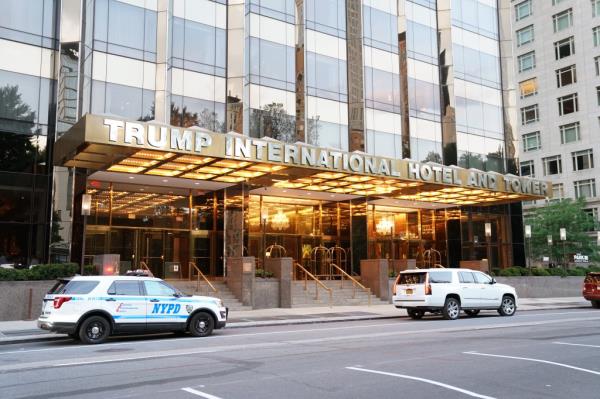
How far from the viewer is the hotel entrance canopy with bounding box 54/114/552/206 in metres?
20.4

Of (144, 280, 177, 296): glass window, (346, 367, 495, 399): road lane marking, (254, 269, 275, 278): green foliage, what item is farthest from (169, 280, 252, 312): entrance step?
(346, 367, 495, 399): road lane marking

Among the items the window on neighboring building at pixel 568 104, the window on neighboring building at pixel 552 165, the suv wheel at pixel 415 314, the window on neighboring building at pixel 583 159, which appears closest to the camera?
Answer: the suv wheel at pixel 415 314

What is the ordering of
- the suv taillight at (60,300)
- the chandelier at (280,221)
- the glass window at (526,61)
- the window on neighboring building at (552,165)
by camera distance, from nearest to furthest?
the suv taillight at (60,300), the chandelier at (280,221), the window on neighboring building at (552,165), the glass window at (526,61)

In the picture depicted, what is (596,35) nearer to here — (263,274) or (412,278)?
(412,278)

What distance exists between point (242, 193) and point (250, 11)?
1003cm

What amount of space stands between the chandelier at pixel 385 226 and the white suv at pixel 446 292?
15.7 m

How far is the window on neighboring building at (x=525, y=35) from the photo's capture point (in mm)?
73938

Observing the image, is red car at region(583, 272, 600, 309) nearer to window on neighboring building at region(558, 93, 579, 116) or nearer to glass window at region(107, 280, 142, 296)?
glass window at region(107, 280, 142, 296)

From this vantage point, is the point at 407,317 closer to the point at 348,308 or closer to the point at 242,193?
the point at 348,308

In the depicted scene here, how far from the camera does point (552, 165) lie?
2788 inches

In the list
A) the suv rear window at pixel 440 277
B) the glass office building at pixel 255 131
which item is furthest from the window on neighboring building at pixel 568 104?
the suv rear window at pixel 440 277

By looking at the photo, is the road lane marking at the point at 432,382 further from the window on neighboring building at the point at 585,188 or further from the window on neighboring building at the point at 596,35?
the window on neighboring building at the point at 596,35

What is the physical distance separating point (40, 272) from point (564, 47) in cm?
6750

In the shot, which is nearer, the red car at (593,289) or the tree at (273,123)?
the red car at (593,289)
